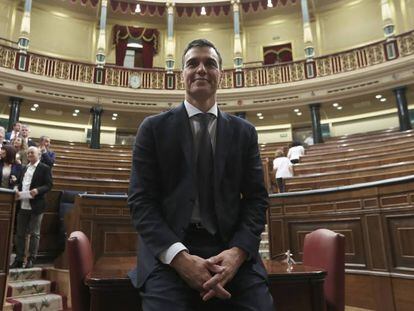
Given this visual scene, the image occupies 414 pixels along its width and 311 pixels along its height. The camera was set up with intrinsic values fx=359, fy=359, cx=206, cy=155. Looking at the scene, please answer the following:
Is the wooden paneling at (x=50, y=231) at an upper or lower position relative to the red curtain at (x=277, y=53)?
lower

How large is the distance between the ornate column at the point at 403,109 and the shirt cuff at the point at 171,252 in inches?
376

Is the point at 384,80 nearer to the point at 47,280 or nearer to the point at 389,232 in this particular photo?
the point at 389,232

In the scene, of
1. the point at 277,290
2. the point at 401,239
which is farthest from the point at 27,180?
the point at 401,239

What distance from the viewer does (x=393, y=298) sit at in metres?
3.02

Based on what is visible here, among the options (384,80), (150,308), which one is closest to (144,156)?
(150,308)

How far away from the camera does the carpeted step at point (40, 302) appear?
2994 mm

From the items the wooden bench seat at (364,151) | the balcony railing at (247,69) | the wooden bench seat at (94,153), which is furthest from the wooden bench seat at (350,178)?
the balcony railing at (247,69)

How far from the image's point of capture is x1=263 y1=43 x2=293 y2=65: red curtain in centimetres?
1324

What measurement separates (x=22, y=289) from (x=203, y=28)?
1226 centimetres

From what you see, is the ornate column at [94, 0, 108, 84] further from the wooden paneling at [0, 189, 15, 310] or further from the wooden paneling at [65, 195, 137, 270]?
the wooden paneling at [0, 189, 15, 310]

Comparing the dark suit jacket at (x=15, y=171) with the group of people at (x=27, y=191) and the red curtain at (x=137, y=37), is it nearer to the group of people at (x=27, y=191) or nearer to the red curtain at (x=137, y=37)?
the group of people at (x=27, y=191)

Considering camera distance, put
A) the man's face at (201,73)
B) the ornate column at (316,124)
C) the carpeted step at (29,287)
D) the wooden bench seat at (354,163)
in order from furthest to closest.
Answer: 1. the ornate column at (316,124)
2. the wooden bench seat at (354,163)
3. the carpeted step at (29,287)
4. the man's face at (201,73)

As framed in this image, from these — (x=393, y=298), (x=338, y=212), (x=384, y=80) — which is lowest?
(x=393, y=298)

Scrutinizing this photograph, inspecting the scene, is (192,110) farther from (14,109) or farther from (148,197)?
(14,109)
